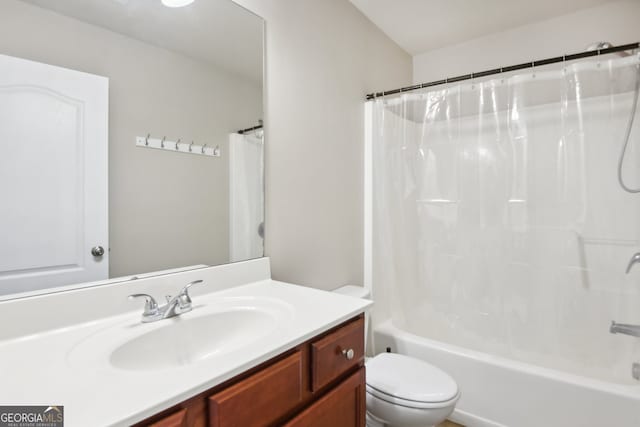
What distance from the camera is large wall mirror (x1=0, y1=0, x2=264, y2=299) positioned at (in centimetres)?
86

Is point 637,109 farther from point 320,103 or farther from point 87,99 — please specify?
point 87,99

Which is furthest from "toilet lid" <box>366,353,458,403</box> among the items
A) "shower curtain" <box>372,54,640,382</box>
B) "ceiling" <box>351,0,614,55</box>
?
"ceiling" <box>351,0,614,55</box>

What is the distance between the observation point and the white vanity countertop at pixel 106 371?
1.77ft

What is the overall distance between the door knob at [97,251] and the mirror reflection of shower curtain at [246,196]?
463mm

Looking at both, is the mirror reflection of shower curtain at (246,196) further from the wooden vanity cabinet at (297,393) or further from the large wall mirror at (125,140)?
the wooden vanity cabinet at (297,393)

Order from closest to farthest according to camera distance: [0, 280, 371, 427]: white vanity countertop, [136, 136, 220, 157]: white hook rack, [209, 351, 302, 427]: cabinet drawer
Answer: [0, 280, 371, 427]: white vanity countertop, [209, 351, 302, 427]: cabinet drawer, [136, 136, 220, 157]: white hook rack

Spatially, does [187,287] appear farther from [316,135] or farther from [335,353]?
[316,135]

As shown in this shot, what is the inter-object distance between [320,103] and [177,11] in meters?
0.79

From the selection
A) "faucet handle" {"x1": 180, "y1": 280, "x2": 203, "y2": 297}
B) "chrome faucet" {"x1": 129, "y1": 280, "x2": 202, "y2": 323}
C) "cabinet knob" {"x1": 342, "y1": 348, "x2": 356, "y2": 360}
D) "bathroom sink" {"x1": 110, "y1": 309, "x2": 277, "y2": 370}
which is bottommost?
"cabinet knob" {"x1": 342, "y1": 348, "x2": 356, "y2": 360}

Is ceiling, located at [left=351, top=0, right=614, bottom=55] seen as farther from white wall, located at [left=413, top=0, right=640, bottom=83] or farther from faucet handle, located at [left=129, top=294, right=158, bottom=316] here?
faucet handle, located at [left=129, top=294, right=158, bottom=316]

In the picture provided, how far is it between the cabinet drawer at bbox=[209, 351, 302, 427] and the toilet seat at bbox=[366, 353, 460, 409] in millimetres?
666

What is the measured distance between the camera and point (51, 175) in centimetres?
90

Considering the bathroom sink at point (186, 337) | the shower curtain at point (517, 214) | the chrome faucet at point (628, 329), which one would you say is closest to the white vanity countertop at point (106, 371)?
the bathroom sink at point (186, 337)

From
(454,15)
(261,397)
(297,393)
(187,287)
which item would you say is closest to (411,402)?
(297,393)
